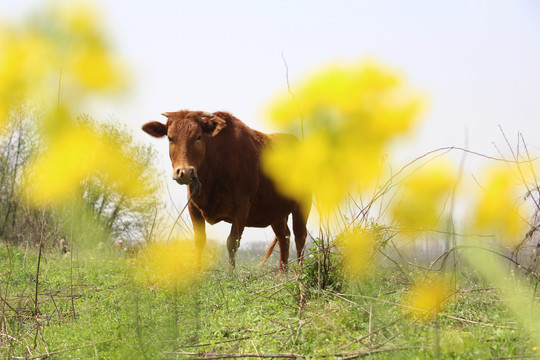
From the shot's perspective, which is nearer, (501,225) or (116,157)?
(501,225)

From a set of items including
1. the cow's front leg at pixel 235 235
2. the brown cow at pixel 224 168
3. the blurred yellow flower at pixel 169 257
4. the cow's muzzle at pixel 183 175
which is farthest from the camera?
the cow's front leg at pixel 235 235

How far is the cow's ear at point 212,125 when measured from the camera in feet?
20.3

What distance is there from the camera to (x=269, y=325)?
3.10m

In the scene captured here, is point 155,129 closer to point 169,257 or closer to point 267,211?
point 267,211

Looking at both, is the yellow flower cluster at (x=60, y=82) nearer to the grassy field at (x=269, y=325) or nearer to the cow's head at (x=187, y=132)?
the grassy field at (x=269, y=325)

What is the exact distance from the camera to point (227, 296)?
13.5ft

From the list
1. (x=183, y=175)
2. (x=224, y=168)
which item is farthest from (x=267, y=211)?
(x=183, y=175)

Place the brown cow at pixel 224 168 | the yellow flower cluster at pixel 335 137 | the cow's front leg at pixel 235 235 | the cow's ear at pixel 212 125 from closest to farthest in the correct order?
the yellow flower cluster at pixel 335 137, the brown cow at pixel 224 168, the cow's front leg at pixel 235 235, the cow's ear at pixel 212 125

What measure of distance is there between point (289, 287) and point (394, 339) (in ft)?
4.79

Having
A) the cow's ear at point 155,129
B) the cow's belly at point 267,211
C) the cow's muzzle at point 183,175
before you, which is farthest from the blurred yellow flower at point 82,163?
the cow's belly at point 267,211

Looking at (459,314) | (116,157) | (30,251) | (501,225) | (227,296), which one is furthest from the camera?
(30,251)

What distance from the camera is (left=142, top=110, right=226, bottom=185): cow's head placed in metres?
5.68

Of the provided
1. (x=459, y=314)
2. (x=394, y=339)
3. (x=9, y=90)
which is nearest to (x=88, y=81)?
(x=9, y=90)

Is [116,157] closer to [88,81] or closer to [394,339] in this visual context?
[88,81]
